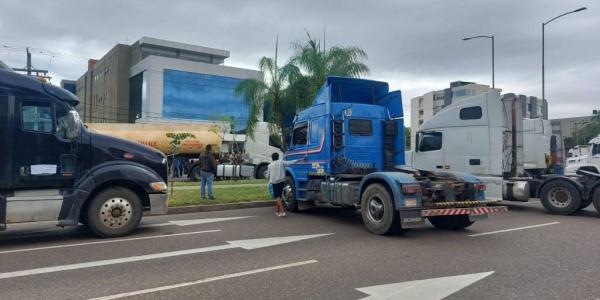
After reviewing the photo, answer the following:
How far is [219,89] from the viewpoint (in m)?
66.1

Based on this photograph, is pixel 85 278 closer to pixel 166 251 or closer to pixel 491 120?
pixel 166 251

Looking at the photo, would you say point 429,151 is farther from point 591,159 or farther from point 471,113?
point 591,159

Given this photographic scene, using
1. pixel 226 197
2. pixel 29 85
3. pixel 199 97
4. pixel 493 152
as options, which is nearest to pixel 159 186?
pixel 29 85

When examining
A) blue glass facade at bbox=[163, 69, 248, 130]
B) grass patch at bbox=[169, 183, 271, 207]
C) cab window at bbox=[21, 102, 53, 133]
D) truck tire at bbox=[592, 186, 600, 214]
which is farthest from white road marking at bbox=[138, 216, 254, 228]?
blue glass facade at bbox=[163, 69, 248, 130]

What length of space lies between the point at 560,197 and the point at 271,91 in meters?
13.1

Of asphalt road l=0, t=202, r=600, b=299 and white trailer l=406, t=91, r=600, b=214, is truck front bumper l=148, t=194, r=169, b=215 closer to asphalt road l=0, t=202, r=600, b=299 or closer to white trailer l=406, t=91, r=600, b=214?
asphalt road l=0, t=202, r=600, b=299

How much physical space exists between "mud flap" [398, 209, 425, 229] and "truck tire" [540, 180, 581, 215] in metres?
5.99

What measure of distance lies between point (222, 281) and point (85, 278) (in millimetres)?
1632

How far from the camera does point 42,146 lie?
7.42m

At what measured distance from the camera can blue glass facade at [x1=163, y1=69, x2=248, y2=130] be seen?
203ft

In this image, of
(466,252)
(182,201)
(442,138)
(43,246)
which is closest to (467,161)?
(442,138)

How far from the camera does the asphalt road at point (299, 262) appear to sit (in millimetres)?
4719

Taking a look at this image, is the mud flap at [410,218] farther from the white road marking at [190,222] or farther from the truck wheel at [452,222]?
the white road marking at [190,222]

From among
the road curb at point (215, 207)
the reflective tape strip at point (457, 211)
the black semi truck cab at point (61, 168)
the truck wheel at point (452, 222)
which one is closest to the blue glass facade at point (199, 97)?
the road curb at point (215, 207)
